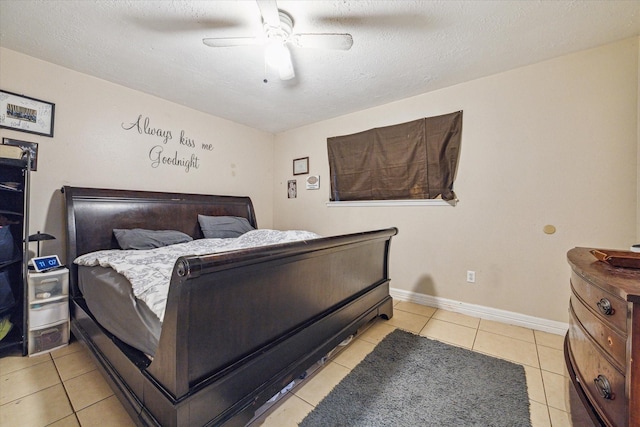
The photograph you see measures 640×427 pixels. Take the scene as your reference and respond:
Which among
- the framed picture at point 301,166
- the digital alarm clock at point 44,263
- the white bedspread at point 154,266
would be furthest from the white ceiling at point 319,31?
the digital alarm clock at point 44,263

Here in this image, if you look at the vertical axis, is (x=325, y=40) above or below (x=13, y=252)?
above

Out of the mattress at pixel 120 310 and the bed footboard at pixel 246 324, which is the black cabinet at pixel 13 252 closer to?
the mattress at pixel 120 310

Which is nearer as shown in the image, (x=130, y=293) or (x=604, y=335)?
(x=604, y=335)

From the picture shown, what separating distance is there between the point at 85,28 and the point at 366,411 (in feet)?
10.2

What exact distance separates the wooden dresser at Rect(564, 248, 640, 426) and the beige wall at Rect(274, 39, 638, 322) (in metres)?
1.23

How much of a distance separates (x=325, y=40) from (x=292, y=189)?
255cm

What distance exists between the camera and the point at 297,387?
5.06 feet

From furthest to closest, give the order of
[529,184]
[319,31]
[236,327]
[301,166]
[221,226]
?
[301,166] < [221,226] < [529,184] < [319,31] < [236,327]

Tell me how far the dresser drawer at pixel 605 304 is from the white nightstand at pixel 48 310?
3.18 m

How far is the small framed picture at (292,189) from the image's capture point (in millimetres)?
4016

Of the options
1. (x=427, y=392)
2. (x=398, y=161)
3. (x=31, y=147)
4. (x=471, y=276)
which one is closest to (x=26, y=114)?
(x=31, y=147)

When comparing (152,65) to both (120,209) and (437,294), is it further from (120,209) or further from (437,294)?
(437,294)

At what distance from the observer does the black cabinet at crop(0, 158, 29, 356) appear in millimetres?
1827

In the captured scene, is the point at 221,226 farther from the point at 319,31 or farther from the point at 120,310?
the point at 319,31
